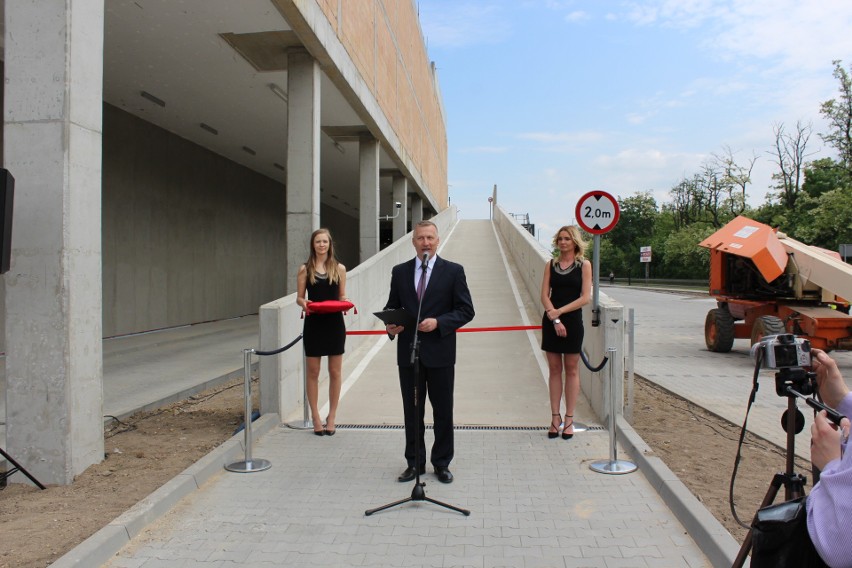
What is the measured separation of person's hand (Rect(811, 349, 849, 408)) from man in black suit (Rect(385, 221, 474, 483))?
8.69 ft

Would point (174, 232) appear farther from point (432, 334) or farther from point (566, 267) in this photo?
point (432, 334)

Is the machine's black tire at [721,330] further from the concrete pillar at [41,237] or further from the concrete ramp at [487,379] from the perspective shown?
the concrete pillar at [41,237]

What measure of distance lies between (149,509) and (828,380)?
3920 mm

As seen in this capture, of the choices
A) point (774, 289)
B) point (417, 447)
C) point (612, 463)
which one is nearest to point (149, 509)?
point (417, 447)

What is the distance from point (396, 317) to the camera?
4535 millimetres

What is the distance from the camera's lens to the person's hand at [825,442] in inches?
80.8

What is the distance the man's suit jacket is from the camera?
481cm

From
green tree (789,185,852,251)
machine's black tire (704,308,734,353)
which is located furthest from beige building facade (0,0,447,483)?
green tree (789,185,852,251)

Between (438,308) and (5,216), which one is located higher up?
(5,216)

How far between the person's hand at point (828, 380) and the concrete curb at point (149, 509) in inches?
144

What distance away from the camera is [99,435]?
516 centimetres

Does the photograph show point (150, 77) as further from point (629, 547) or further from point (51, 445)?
point (629, 547)

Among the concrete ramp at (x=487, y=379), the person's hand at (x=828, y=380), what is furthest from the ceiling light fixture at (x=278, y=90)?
the person's hand at (x=828, y=380)

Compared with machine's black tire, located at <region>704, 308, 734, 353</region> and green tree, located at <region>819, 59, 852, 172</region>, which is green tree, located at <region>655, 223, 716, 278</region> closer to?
green tree, located at <region>819, 59, 852, 172</region>
